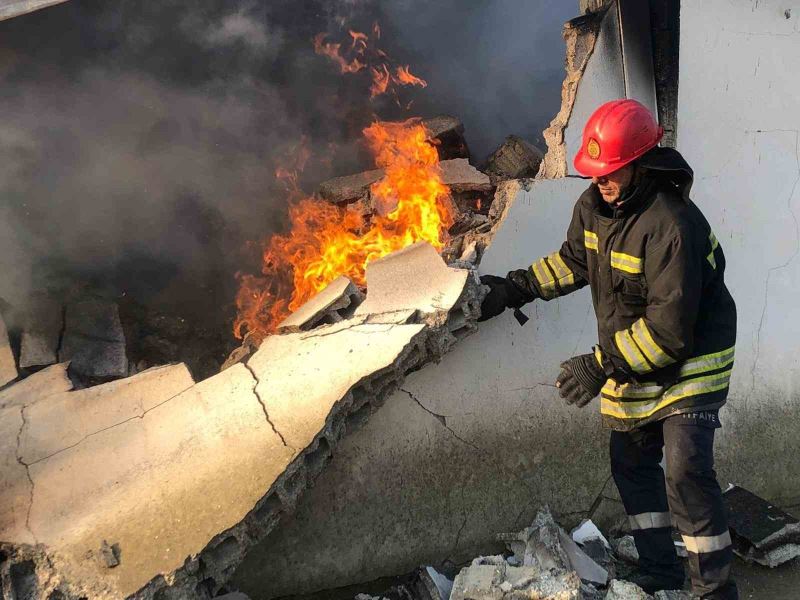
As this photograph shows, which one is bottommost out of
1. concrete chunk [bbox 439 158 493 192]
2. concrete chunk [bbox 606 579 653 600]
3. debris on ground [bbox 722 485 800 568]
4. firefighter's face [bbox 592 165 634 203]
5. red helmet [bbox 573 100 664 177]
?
debris on ground [bbox 722 485 800 568]

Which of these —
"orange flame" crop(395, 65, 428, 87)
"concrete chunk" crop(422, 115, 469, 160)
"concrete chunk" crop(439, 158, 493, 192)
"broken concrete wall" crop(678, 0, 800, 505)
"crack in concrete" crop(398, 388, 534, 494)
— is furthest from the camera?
"orange flame" crop(395, 65, 428, 87)

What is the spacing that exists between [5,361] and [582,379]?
3449 millimetres

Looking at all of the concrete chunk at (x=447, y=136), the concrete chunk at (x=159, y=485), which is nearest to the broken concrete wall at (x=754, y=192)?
the concrete chunk at (x=447, y=136)

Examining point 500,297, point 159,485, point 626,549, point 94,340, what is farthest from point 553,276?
point 94,340

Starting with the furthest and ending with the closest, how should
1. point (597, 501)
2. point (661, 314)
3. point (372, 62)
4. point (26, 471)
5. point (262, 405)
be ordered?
point (372, 62) → point (597, 501) → point (262, 405) → point (26, 471) → point (661, 314)

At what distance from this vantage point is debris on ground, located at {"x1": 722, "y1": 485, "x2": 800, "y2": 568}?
157 inches

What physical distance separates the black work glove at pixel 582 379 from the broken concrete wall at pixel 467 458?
85 centimetres

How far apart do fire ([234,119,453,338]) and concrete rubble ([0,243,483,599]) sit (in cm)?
78

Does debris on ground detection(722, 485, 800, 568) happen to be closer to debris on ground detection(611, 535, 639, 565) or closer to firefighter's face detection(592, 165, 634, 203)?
debris on ground detection(611, 535, 639, 565)

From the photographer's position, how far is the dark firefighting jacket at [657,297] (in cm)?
288

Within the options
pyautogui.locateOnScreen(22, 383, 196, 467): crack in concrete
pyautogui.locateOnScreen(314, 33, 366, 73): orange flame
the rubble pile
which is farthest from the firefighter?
pyautogui.locateOnScreen(314, 33, 366, 73): orange flame

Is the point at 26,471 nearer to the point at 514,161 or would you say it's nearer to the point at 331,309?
the point at 331,309

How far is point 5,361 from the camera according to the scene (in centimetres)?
390

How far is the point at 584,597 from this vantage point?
3428 mm
